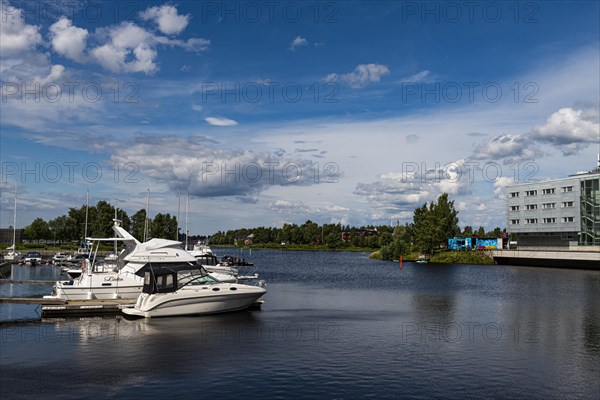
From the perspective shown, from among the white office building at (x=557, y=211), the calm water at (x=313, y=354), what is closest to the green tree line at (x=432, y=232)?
the white office building at (x=557, y=211)

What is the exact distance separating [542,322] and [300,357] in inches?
1043

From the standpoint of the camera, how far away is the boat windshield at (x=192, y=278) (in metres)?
48.7

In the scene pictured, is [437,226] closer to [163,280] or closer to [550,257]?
[550,257]

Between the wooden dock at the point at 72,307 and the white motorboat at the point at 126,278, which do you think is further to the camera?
the white motorboat at the point at 126,278


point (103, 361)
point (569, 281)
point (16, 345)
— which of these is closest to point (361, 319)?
point (103, 361)

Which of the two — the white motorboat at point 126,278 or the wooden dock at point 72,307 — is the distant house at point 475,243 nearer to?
the white motorboat at point 126,278

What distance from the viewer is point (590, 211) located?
143 metres

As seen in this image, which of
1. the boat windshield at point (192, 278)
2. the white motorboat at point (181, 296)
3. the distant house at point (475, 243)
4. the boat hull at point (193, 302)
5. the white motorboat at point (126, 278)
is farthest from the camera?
the distant house at point (475, 243)

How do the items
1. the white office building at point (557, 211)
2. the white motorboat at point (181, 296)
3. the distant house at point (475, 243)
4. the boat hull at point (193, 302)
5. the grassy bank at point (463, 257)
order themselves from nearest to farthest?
the boat hull at point (193, 302) < the white motorboat at point (181, 296) < the white office building at point (557, 211) < the grassy bank at point (463, 257) < the distant house at point (475, 243)

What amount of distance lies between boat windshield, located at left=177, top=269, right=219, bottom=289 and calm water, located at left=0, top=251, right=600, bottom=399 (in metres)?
3.75

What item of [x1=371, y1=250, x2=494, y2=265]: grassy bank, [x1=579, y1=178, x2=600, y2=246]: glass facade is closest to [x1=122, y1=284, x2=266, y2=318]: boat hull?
[x1=579, y1=178, x2=600, y2=246]: glass facade

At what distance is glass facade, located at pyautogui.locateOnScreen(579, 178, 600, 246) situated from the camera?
142 m

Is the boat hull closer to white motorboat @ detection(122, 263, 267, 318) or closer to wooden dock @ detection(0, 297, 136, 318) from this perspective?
white motorboat @ detection(122, 263, 267, 318)

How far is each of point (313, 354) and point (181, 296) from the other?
17169mm
